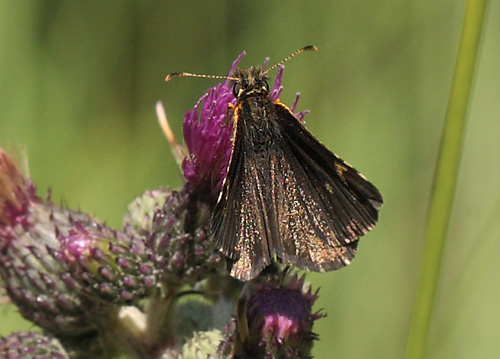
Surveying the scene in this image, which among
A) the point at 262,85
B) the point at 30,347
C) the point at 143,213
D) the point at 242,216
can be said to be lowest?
the point at 30,347

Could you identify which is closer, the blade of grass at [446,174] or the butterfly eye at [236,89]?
the blade of grass at [446,174]

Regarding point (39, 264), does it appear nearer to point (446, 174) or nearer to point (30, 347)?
point (30, 347)

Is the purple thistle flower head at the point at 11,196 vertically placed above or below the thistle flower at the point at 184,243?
above

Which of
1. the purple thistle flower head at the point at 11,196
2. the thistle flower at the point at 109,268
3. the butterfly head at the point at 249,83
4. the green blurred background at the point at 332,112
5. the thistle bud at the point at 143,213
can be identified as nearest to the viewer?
the butterfly head at the point at 249,83

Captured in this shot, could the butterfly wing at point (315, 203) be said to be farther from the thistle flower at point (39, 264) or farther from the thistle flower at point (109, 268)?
the thistle flower at point (39, 264)

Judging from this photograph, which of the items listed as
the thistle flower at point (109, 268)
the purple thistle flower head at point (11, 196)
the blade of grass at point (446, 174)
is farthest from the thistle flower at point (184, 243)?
the blade of grass at point (446, 174)

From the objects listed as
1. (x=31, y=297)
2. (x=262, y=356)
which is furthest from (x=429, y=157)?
(x=31, y=297)

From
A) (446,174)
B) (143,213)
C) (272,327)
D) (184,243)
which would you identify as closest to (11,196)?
(143,213)
